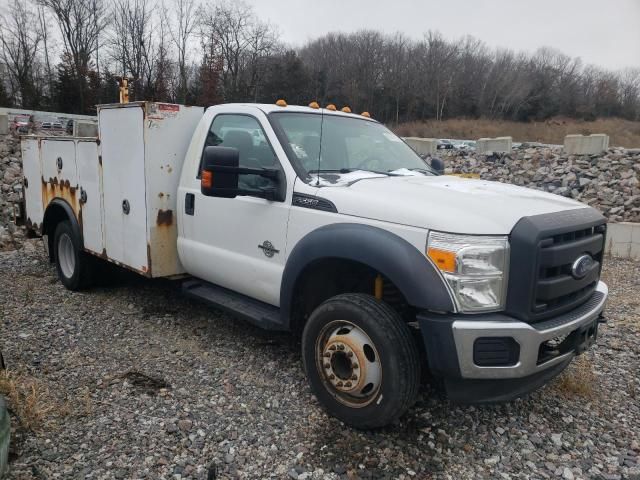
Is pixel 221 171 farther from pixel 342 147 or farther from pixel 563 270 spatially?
pixel 563 270

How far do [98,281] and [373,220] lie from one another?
4082mm

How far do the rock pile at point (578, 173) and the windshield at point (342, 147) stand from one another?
8.06 meters

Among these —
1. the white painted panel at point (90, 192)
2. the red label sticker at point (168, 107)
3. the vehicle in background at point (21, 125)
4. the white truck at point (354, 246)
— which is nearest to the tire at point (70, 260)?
the white painted panel at point (90, 192)

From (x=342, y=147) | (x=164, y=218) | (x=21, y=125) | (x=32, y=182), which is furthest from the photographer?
(x=21, y=125)

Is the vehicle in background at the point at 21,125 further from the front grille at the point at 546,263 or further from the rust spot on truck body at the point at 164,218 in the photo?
the front grille at the point at 546,263

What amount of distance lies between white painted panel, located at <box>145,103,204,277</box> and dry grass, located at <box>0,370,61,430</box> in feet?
4.30

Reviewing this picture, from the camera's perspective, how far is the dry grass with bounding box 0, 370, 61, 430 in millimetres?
3096

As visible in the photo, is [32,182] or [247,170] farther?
[32,182]

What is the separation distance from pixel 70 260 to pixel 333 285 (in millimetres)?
3862

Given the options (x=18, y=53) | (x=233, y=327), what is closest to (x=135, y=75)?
(x=18, y=53)

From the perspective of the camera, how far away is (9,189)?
12023 millimetres

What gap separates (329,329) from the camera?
10.5 ft

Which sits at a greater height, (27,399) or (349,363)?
(349,363)

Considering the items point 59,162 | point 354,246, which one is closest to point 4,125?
point 59,162
